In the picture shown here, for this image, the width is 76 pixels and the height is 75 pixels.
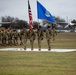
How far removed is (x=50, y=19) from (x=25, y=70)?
15.8 m

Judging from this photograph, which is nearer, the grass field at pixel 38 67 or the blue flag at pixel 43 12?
the grass field at pixel 38 67

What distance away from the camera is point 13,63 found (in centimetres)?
1830

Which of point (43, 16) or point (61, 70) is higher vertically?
point (43, 16)

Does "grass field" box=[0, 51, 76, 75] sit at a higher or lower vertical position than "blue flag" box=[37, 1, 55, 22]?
lower

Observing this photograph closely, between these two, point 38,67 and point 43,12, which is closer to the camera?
Result: point 38,67

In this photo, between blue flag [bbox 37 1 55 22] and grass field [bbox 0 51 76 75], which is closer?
grass field [bbox 0 51 76 75]

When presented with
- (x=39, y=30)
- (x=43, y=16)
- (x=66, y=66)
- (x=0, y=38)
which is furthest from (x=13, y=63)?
(x=0, y=38)

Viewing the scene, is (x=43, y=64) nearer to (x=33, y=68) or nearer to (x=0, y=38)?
(x=33, y=68)

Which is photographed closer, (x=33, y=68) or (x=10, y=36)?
(x=33, y=68)

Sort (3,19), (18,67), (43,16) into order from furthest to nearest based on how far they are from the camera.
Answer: (3,19) → (43,16) → (18,67)

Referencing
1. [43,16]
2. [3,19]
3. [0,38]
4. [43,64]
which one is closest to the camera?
[43,64]

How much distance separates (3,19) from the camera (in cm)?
12606

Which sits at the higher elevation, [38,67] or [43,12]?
[43,12]

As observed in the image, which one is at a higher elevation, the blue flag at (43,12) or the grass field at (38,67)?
the blue flag at (43,12)
